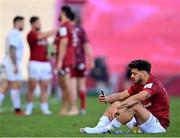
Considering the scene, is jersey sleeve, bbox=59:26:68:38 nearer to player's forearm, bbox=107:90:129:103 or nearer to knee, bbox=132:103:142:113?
player's forearm, bbox=107:90:129:103

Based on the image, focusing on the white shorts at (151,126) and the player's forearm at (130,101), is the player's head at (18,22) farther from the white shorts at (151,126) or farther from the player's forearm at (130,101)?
the player's forearm at (130,101)

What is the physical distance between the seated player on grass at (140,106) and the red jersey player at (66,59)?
537 cm

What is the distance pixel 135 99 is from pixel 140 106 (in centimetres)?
12

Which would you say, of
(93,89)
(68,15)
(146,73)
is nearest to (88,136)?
(146,73)

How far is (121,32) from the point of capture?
2653cm

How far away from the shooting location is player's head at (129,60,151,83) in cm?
1044

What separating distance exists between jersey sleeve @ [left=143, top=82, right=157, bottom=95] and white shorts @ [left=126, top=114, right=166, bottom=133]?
0.31m

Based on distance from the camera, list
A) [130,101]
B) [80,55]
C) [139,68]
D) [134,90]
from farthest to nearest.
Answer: [80,55] < [134,90] < [139,68] < [130,101]

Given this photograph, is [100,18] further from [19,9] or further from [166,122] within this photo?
[166,122]

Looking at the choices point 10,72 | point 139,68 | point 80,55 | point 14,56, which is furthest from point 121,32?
point 139,68

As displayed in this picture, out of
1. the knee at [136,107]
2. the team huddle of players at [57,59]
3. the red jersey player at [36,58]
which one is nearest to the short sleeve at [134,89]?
the knee at [136,107]

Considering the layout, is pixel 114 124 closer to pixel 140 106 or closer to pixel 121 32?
pixel 140 106

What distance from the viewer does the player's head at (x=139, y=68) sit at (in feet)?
34.2

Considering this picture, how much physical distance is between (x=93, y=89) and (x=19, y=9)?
3.58 meters
